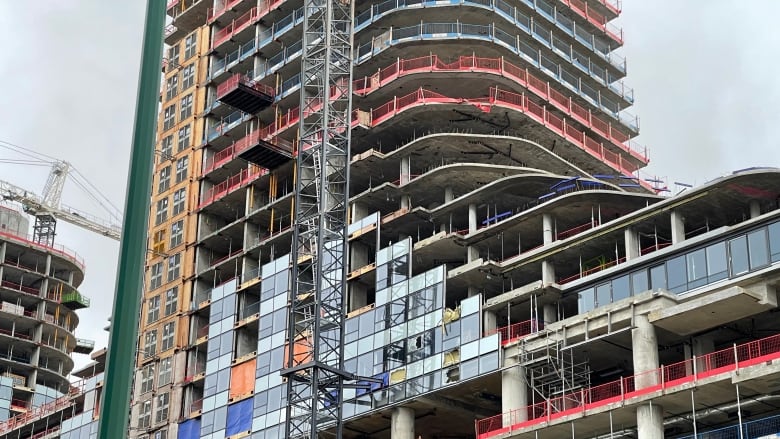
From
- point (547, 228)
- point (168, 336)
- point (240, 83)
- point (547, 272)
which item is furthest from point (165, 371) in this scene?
point (547, 272)

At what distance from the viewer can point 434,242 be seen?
263 ft

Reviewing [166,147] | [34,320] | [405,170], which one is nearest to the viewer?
[405,170]

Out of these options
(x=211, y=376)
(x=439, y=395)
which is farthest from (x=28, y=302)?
(x=439, y=395)

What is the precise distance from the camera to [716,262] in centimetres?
6531

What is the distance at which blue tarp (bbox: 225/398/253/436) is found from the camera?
86.8 m

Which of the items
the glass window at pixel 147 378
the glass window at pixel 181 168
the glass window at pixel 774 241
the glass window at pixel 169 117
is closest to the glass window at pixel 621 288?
the glass window at pixel 774 241

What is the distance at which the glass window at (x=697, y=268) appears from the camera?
65.9 metres

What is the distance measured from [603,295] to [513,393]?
296 inches

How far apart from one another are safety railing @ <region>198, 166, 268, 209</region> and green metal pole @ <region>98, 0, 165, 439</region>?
86.1m

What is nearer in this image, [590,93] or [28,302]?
[590,93]

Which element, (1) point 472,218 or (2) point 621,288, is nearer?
(2) point 621,288

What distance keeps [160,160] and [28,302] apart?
37.3 m

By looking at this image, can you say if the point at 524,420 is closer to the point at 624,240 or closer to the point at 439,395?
the point at 439,395

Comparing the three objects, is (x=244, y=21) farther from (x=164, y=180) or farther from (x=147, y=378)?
(x=147, y=378)
